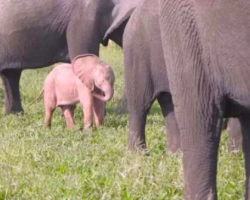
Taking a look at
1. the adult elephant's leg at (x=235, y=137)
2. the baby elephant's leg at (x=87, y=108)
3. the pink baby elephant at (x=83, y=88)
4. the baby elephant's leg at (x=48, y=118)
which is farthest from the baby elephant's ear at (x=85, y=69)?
the adult elephant's leg at (x=235, y=137)

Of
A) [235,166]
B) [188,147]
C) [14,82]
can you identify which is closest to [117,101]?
[14,82]

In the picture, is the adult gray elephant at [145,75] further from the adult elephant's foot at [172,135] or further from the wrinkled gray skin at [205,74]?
the wrinkled gray skin at [205,74]

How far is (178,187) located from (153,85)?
1.47 metres

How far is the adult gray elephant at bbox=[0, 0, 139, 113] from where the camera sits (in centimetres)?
866

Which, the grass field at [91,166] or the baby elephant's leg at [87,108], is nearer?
the grass field at [91,166]

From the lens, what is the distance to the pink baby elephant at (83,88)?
765cm

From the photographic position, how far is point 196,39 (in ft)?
12.0

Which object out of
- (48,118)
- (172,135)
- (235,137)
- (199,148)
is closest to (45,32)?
(48,118)

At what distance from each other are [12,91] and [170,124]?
3531 millimetres

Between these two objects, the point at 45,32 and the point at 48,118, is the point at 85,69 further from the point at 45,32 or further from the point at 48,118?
the point at 45,32

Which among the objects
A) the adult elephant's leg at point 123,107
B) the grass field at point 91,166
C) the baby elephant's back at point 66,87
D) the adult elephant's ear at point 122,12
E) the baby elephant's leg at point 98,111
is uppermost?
the adult elephant's ear at point 122,12

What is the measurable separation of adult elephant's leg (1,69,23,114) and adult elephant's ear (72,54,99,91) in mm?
1490

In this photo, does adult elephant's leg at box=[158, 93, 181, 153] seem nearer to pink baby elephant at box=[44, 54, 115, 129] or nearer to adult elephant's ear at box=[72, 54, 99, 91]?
pink baby elephant at box=[44, 54, 115, 129]

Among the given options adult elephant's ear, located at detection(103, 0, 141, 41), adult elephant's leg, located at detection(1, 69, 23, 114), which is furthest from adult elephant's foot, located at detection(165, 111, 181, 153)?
adult elephant's leg, located at detection(1, 69, 23, 114)
